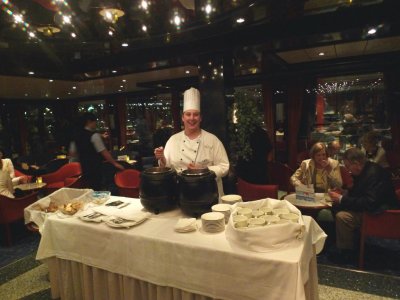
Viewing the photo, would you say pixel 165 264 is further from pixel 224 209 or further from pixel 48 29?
pixel 48 29

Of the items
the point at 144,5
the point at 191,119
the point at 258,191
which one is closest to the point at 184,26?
the point at 144,5

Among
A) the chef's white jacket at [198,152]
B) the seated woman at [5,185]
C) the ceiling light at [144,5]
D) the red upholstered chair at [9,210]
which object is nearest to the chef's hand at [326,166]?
the chef's white jacket at [198,152]

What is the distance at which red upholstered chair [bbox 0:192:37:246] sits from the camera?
414 centimetres

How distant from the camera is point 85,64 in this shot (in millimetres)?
5785

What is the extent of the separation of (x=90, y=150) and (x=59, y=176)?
77.4 inches

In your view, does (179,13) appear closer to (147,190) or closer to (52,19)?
(52,19)

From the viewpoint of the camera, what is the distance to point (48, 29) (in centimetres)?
365

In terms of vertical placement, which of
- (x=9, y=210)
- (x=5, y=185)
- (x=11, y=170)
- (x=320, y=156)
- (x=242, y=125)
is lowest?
(x=9, y=210)

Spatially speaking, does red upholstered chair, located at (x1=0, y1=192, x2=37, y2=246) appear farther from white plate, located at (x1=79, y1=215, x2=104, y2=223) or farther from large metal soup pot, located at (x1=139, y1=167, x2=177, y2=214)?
large metal soup pot, located at (x1=139, y1=167, x2=177, y2=214)

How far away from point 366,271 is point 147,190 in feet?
7.94

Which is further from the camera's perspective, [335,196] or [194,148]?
[335,196]

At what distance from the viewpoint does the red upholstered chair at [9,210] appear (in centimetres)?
414


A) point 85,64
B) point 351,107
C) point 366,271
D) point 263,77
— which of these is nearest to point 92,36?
point 85,64

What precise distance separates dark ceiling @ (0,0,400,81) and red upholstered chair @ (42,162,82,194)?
7.71 ft
